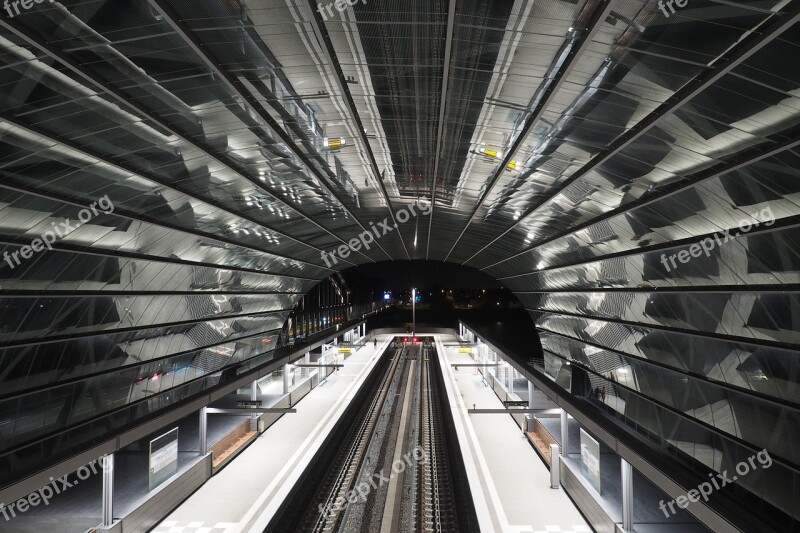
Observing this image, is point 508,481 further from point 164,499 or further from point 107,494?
point 107,494

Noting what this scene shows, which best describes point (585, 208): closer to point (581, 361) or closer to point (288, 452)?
point (288, 452)

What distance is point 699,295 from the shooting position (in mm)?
17234

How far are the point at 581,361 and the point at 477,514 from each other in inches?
1035

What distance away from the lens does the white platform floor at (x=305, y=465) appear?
13.0m

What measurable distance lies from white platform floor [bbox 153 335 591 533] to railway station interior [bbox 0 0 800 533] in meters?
0.12

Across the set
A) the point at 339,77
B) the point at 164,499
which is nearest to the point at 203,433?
the point at 164,499

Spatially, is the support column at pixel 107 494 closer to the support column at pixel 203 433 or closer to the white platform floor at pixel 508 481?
the support column at pixel 203 433

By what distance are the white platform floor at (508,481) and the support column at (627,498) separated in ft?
5.81

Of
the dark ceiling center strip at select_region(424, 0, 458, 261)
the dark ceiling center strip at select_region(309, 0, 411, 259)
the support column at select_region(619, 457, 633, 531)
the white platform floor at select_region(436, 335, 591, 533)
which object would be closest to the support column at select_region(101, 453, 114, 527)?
the white platform floor at select_region(436, 335, 591, 533)

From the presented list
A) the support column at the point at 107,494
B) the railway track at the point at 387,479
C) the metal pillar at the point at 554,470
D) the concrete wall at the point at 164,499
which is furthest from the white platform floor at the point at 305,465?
the support column at the point at 107,494

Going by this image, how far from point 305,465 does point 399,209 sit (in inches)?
599

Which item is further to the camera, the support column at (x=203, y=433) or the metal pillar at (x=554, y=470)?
the support column at (x=203, y=433)

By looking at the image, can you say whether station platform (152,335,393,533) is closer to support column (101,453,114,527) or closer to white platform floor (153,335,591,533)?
white platform floor (153,335,591,533)

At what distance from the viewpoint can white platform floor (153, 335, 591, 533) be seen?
1302cm
